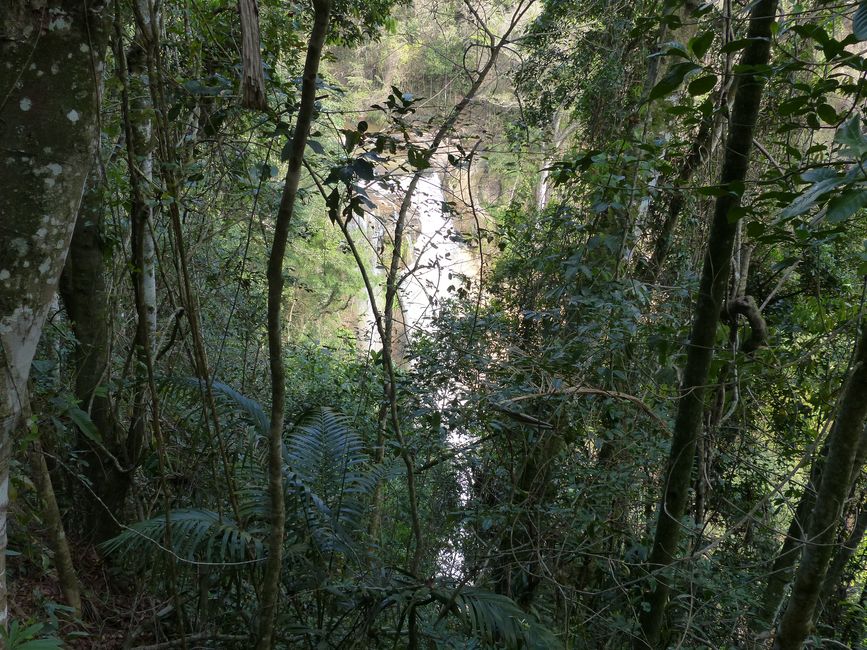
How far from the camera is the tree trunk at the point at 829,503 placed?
130cm

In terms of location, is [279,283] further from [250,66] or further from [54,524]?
[54,524]

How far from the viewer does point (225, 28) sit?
3.27m

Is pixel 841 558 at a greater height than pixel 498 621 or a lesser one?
greater

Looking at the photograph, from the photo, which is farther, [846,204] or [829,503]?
[829,503]

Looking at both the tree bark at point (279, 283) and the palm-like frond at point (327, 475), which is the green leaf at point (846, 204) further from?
the palm-like frond at point (327, 475)

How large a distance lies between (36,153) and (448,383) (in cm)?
235

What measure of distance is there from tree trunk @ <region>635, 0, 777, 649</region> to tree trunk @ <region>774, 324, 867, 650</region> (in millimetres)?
332

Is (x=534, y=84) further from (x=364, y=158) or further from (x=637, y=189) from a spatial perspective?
(x=364, y=158)

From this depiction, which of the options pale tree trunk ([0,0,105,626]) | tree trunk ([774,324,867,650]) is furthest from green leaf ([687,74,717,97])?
pale tree trunk ([0,0,105,626])

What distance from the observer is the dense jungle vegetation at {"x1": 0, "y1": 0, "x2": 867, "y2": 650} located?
138 centimetres

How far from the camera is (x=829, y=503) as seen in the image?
4.50 feet

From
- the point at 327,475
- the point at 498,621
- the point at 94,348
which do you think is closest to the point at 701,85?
the point at 498,621

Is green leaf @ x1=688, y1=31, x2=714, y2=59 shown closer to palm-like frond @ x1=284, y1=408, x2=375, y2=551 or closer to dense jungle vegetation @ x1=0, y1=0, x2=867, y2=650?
dense jungle vegetation @ x1=0, y1=0, x2=867, y2=650

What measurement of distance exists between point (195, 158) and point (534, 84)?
A: 3277 mm
